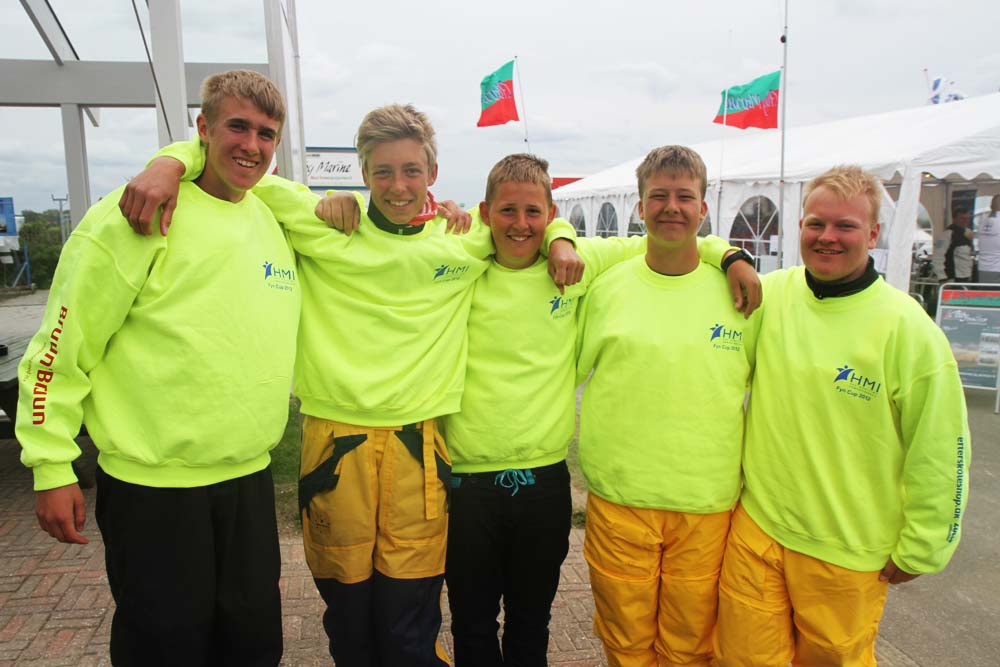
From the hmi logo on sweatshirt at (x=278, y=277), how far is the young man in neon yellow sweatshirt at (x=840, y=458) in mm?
1778

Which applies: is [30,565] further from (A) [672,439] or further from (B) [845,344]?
(B) [845,344]

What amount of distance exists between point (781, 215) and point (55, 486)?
37.0 ft

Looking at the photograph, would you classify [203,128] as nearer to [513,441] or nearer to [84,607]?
[513,441]

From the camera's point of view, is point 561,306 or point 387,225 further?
point 561,306

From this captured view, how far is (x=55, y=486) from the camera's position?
1.97 metres

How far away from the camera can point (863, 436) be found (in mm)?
2225

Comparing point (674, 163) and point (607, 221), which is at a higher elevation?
point (607, 221)

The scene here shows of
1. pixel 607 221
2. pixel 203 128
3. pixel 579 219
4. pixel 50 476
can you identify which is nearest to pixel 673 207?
pixel 203 128

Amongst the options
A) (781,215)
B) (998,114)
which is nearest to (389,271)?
(781,215)

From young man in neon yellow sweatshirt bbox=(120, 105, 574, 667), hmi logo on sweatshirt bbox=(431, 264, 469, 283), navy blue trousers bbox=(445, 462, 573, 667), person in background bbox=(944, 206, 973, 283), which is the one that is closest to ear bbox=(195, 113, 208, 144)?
young man in neon yellow sweatshirt bbox=(120, 105, 574, 667)

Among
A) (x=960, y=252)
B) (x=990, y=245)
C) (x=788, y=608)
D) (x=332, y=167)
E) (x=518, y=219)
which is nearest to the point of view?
(x=788, y=608)

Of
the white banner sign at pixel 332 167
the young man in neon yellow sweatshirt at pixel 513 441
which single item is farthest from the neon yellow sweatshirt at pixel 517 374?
the white banner sign at pixel 332 167

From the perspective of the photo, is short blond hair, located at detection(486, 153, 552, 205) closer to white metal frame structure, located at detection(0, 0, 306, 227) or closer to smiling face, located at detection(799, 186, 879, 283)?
smiling face, located at detection(799, 186, 879, 283)

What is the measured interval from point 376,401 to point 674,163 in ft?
4.76
